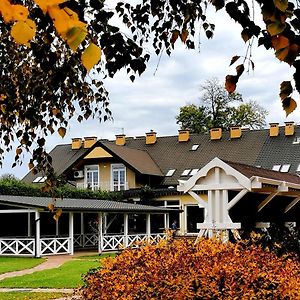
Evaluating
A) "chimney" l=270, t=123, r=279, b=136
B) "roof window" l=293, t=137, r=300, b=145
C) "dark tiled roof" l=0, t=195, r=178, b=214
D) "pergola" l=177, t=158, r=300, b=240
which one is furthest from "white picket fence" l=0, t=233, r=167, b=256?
"chimney" l=270, t=123, r=279, b=136

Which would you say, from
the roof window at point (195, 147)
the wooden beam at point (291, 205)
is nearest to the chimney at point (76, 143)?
the roof window at point (195, 147)

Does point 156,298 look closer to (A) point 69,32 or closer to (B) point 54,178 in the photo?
(B) point 54,178

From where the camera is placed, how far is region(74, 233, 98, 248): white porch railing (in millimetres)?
33438

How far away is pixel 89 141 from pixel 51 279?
1244 inches

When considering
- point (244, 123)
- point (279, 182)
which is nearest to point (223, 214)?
point (279, 182)

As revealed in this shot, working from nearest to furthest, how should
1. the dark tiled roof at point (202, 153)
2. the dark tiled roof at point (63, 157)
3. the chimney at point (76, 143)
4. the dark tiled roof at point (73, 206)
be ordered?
the dark tiled roof at point (73, 206) → the dark tiled roof at point (202, 153) → the dark tiled roof at point (63, 157) → the chimney at point (76, 143)

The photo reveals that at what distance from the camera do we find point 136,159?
139ft

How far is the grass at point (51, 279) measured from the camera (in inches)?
643

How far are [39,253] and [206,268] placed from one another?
22.5 m

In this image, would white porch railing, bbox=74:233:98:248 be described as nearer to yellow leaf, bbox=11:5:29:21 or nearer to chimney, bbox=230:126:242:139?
chimney, bbox=230:126:242:139

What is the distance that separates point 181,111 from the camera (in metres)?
56.8

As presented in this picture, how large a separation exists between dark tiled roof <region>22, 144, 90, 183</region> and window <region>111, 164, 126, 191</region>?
4.37 meters

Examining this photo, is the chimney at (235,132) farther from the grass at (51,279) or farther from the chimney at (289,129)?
the grass at (51,279)

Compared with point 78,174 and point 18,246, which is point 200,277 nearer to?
point 18,246
